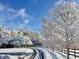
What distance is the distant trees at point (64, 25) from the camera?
1791 cm

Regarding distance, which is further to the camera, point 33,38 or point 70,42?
point 33,38

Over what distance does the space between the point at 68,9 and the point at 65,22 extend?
1.36 m

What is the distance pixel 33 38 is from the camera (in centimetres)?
9506

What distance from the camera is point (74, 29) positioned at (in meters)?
18.0

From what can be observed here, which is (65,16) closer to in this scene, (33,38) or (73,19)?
(73,19)

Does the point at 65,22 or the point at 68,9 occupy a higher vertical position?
the point at 68,9

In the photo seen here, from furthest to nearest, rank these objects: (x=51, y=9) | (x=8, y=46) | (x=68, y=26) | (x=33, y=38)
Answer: (x=33, y=38) < (x=8, y=46) < (x=51, y=9) < (x=68, y=26)

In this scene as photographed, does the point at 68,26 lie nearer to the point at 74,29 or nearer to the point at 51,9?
the point at 74,29

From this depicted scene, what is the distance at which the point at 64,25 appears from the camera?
17875 mm

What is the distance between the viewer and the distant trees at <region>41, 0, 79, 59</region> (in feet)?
58.7

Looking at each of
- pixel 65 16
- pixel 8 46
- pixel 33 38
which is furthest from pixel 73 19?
pixel 33 38

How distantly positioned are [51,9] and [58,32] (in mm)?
2510

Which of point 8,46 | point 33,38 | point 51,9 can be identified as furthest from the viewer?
point 33,38

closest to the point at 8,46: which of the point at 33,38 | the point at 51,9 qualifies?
the point at 33,38
